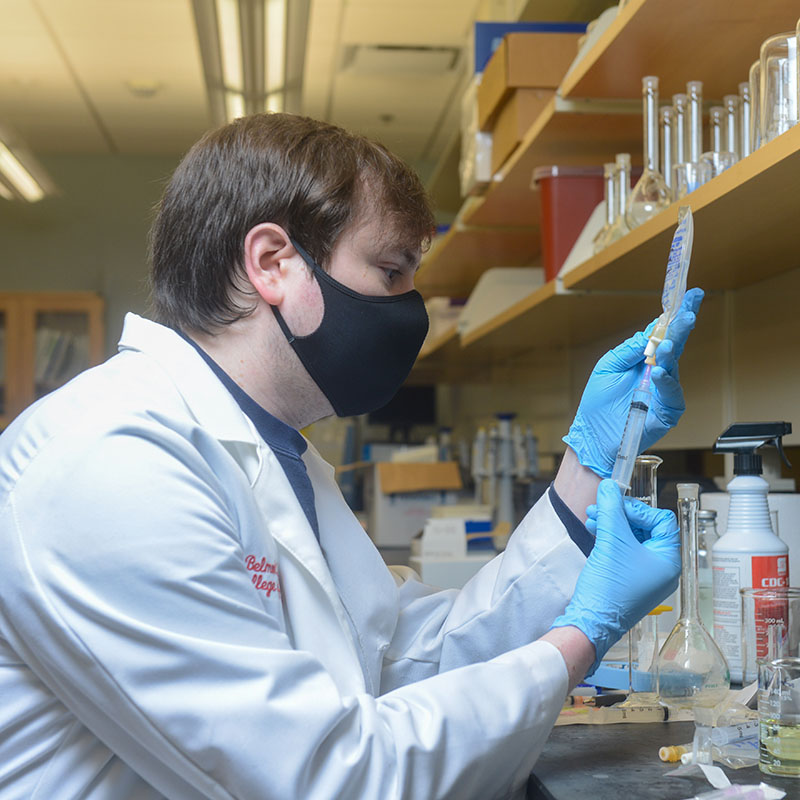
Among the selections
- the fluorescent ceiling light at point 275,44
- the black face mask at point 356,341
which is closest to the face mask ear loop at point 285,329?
the black face mask at point 356,341

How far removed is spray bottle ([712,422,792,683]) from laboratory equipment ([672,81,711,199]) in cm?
40

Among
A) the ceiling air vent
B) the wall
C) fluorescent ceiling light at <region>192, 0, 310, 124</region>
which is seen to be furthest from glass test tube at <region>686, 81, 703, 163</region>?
the wall

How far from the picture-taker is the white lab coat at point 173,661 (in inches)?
32.9

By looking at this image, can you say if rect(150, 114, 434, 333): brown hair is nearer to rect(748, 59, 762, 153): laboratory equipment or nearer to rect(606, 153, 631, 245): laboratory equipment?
rect(748, 59, 762, 153): laboratory equipment

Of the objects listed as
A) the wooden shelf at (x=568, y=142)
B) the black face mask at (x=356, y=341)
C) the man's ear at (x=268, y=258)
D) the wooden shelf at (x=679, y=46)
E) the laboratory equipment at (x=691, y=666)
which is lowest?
the laboratory equipment at (x=691, y=666)

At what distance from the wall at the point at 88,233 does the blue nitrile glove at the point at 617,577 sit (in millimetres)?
5252

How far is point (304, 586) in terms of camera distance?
1.09 meters

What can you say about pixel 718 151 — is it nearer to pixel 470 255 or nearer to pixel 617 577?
pixel 617 577

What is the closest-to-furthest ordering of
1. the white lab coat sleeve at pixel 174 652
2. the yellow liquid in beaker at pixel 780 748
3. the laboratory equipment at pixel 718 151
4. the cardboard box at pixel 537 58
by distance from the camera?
1. the white lab coat sleeve at pixel 174 652
2. the yellow liquid in beaker at pixel 780 748
3. the laboratory equipment at pixel 718 151
4. the cardboard box at pixel 537 58

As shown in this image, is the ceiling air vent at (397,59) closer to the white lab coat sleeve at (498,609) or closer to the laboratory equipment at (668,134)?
the laboratory equipment at (668,134)

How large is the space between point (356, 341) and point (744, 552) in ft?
2.03

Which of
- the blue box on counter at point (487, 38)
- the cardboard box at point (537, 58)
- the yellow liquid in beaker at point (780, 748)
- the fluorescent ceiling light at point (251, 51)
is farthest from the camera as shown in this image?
the fluorescent ceiling light at point (251, 51)

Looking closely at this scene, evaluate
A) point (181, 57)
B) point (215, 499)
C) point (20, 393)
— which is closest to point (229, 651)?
point (215, 499)

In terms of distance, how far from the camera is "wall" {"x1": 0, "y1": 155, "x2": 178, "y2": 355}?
5.98m
